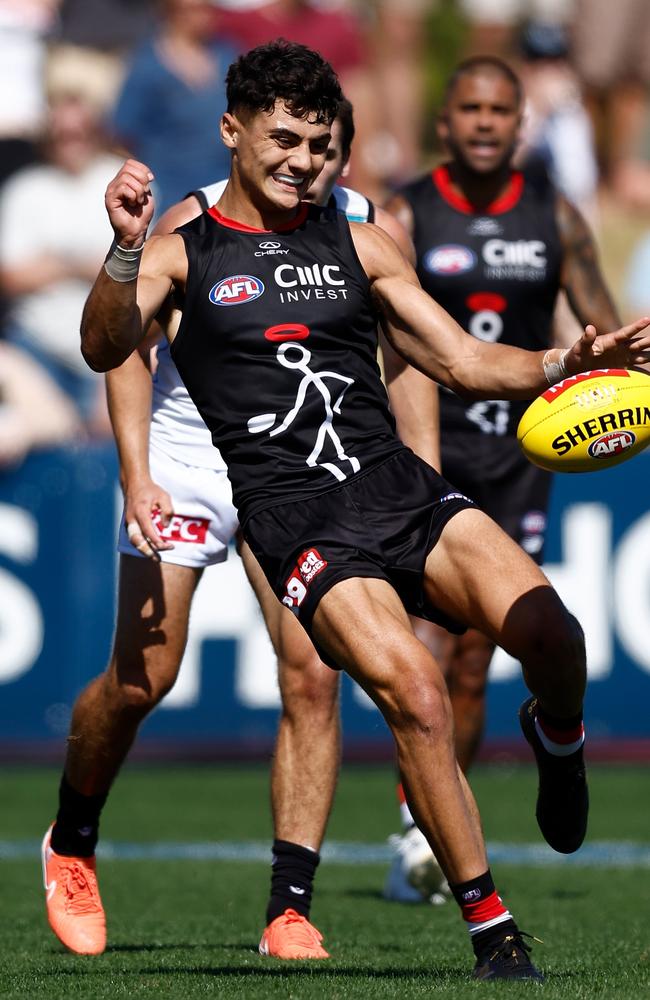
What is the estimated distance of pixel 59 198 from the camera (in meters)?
12.9

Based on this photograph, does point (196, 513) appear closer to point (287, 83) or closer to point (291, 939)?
point (291, 939)

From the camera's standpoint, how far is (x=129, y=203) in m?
4.95

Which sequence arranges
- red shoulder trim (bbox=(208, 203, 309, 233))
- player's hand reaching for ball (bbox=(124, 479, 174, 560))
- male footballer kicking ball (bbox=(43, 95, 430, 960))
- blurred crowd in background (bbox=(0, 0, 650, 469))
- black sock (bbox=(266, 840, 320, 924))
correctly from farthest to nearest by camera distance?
1. blurred crowd in background (bbox=(0, 0, 650, 469))
2. male footballer kicking ball (bbox=(43, 95, 430, 960))
3. black sock (bbox=(266, 840, 320, 924))
4. player's hand reaching for ball (bbox=(124, 479, 174, 560))
5. red shoulder trim (bbox=(208, 203, 309, 233))

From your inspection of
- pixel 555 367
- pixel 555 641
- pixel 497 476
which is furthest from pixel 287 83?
pixel 497 476

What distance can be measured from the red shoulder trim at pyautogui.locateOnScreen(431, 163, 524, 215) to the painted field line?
9.77 ft

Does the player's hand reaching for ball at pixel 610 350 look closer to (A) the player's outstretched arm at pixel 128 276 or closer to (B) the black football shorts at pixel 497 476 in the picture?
(A) the player's outstretched arm at pixel 128 276

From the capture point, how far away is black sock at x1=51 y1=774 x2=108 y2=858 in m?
6.16

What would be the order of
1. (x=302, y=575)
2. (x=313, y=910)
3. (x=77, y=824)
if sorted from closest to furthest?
(x=302, y=575)
(x=77, y=824)
(x=313, y=910)

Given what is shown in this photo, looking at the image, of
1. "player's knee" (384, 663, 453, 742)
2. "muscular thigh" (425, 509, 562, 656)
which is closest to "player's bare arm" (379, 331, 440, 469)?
"muscular thigh" (425, 509, 562, 656)

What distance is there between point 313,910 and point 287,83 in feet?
10.9

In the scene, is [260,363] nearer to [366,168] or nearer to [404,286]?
[404,286]

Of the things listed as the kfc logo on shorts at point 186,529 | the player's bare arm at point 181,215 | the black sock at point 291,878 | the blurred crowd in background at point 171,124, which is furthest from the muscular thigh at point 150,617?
the blurred crowd in background at point 171,124

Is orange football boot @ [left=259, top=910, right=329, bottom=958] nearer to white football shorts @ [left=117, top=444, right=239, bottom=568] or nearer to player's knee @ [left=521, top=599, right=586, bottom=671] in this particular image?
white football shorts @ [left=117, top=444, right=239, bottom=568]

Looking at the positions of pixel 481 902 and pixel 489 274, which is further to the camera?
pixel 489 274
